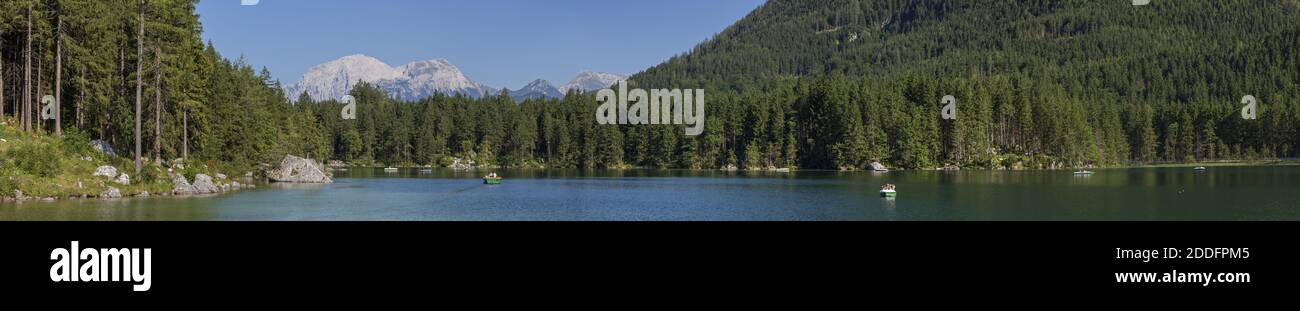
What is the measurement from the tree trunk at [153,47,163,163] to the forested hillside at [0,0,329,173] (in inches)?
2.9

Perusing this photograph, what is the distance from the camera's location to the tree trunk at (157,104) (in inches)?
2473

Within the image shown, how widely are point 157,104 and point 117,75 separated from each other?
4.20 metres

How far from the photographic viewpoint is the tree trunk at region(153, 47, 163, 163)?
62.8 metres

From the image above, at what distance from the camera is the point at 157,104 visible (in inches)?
2512

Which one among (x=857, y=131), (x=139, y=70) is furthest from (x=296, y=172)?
(x=857, y=131)

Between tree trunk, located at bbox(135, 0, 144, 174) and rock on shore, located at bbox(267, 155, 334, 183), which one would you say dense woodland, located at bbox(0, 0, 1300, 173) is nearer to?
tree trunk, located at bbox(135, 0, 144, 174)

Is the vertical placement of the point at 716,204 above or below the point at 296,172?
below

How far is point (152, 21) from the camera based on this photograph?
62.9m

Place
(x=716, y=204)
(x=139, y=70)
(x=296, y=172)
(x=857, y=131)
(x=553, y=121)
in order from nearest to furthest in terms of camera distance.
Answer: (x=716, y=204)
(x=139, y=70)
(x=296, y=172)
(x=857, y=131)
(x=553, y=121)

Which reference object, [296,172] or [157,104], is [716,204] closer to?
[157,104]
